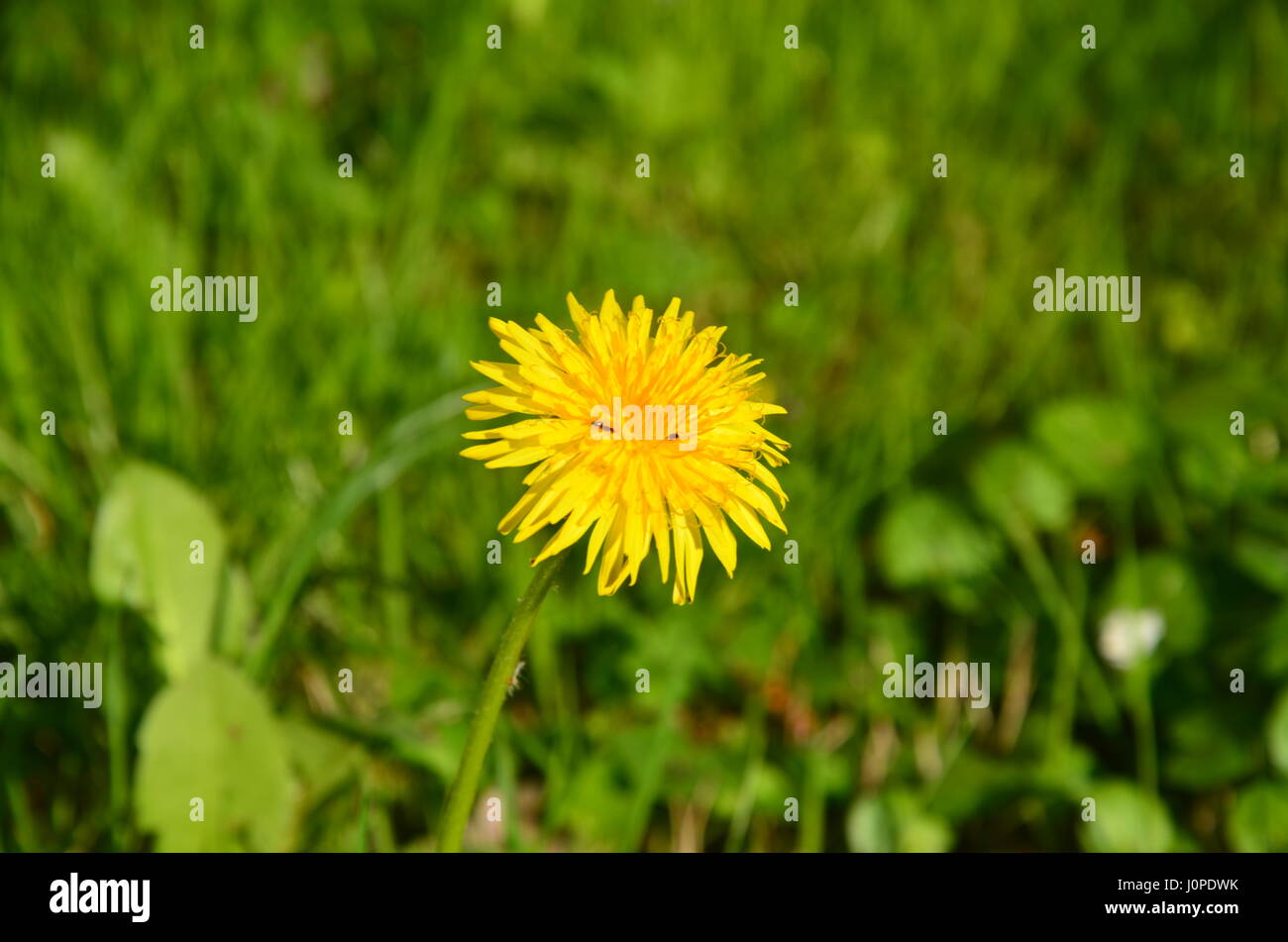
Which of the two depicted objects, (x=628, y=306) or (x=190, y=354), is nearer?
(x=190, y=354)

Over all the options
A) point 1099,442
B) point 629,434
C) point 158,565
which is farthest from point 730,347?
point 629,434

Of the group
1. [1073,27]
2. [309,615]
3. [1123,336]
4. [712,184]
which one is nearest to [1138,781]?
[1123,336]

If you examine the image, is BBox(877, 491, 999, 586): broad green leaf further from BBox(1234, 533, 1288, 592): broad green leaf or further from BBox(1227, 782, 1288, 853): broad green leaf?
BBox(1227, 782, 1288, 853): broad green leaf

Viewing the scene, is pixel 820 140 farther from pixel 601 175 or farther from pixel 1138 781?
pixel 1138 781

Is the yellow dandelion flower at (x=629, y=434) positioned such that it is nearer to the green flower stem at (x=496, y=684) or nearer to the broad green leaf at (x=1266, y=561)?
the green flower stem at (x=496, y=684)

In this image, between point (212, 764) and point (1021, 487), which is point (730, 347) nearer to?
point (1021, 487)

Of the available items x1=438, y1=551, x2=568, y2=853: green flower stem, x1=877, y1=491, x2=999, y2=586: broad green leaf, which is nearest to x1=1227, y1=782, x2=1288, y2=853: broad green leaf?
x1=877, y1=491, x2=999, y2=586: broad green leaf
